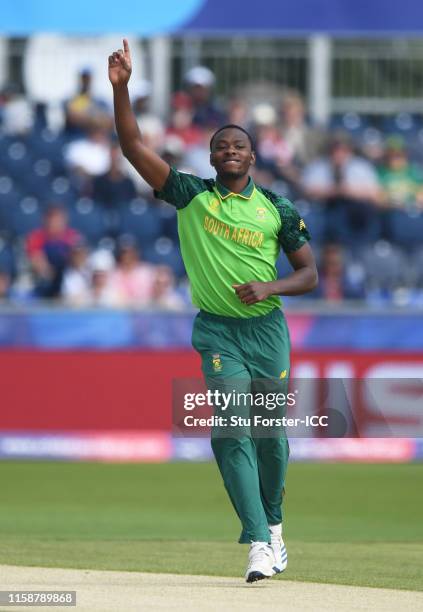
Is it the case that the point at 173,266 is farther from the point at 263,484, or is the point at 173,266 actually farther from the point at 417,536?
the point at 263,484

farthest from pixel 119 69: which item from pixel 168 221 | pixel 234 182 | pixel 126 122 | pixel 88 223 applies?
pixel 168 221

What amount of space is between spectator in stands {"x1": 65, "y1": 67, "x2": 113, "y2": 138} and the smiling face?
1168 centimetres

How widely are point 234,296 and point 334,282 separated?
327 inches

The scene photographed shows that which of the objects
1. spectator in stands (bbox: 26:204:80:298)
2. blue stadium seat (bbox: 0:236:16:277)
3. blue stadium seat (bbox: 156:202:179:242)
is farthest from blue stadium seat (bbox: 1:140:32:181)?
blue stadium seat (bbox: 0:236:16:277)

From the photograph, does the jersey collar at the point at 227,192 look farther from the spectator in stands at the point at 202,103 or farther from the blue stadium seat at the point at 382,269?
the spectator in stands at the point at 202,103

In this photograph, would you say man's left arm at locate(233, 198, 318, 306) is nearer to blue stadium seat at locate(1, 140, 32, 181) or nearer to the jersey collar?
the jersey collar

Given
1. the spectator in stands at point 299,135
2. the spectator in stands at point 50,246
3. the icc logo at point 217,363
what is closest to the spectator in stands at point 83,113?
the spectator in stands at point 299,135

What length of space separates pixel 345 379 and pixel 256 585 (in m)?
6.57

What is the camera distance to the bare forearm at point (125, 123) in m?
6.97

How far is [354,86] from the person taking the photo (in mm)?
21656

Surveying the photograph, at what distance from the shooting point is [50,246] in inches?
637

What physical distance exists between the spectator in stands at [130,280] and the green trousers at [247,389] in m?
7.81

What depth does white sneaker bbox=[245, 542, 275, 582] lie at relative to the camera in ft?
23.0

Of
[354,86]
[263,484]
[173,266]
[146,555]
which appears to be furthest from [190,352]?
[354,86]
